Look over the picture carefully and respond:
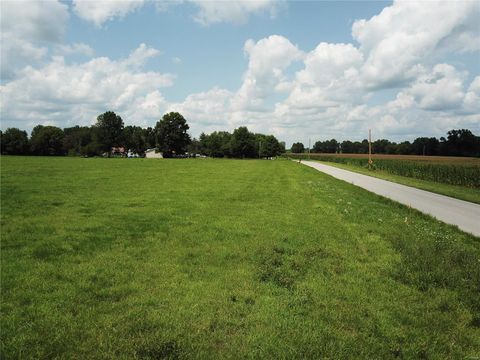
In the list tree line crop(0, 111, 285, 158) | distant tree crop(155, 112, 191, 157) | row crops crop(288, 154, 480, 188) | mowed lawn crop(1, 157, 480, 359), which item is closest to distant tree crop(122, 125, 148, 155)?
tree line crop(0, 111, 285, 158)

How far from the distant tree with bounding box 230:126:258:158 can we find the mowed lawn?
5319 inches

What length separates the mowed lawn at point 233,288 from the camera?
4434 mm

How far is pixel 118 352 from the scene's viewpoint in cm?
418

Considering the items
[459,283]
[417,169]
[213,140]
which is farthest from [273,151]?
[459,283]

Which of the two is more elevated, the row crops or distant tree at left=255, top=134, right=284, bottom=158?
distant tree at left=255, top=134, right=284, bottom=158

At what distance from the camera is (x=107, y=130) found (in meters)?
121

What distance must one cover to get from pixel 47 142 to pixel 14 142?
9837mm

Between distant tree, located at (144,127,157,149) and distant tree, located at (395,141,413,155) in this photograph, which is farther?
distant tree, located at (144,127,157,149)

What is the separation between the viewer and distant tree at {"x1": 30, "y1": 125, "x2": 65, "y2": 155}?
112m

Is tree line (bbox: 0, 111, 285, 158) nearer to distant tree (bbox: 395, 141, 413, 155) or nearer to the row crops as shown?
distant tree (bbox: 395, 141, 413, 155)

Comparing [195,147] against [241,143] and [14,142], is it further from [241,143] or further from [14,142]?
[14,142]

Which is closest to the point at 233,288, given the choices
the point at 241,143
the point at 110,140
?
the point at 110,140

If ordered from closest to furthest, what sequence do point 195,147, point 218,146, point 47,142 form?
point 47,142 → point 218,146 → point 195,147

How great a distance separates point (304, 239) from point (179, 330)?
543 cm
